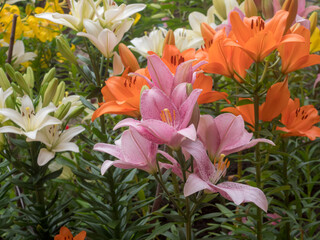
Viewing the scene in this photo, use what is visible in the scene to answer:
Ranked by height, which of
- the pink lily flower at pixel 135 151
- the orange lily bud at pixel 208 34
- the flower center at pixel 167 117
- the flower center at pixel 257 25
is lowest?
the pink lily flower at pixel 135 151

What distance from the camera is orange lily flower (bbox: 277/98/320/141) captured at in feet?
2.66

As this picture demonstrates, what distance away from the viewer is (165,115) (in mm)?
540

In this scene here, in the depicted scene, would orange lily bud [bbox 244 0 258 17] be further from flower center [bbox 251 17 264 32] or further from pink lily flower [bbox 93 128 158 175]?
pink lily flower [bbox 93 128 158 175]

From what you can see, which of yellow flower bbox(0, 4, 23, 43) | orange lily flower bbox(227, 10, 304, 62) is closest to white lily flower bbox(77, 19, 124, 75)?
orange lily flower bbox(227, 10, 304, 62)

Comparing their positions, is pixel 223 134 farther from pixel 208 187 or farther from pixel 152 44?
pixel 152 44

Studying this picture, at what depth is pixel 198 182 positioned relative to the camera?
1.69 feet

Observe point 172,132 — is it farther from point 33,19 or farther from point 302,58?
point 33,19

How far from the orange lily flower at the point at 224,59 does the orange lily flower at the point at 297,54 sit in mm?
71

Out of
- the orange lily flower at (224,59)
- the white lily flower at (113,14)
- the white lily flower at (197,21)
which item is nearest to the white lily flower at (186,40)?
the white lily flower at (197,21)

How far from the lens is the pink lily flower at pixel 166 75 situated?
0.57m

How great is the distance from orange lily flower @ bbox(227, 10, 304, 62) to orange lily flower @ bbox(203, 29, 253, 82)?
4 centimetres

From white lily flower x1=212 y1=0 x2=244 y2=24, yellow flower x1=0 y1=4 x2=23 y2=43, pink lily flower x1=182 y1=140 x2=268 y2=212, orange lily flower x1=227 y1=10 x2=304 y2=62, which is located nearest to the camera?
pink lily flower x1=182 y1=140 x2=268 y2=212

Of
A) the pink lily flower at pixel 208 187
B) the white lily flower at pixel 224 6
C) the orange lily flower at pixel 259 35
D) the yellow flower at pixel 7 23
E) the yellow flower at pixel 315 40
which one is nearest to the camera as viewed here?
the pink lily flower at pixel 208 187

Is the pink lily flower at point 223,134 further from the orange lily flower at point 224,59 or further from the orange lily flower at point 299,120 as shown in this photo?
the orange lily flower at point 299,120
